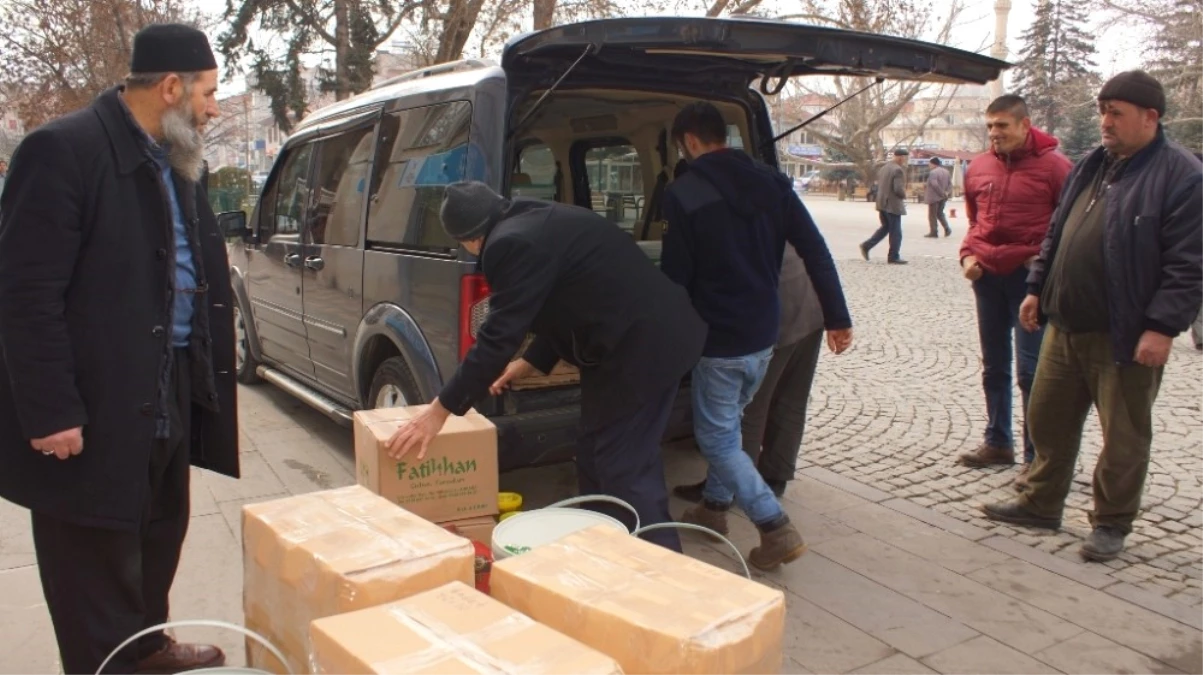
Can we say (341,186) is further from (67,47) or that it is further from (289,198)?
(67,47)

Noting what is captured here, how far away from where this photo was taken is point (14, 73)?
23703 millimetres

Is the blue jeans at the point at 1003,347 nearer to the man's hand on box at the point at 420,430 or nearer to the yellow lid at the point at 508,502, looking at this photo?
the yellow lid at the point at 508,502

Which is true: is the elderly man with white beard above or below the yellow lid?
above

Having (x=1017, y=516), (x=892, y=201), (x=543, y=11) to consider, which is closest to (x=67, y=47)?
(x=543, y=11)

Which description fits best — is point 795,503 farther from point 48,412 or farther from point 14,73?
point 14,73

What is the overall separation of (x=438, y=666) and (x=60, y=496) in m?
1.55

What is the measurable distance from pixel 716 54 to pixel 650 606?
7.80ft

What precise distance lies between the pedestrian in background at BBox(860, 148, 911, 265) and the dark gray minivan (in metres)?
11.0

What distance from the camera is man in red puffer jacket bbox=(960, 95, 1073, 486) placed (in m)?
4.78

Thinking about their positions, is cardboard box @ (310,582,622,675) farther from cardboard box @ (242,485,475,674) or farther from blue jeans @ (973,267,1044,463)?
blue jeans @ (973,267,1044,463)

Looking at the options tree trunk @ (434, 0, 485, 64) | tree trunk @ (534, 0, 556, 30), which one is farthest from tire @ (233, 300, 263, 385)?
tree trunk @ (434, 0, 485, 64)

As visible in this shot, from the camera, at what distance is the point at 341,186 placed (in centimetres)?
505

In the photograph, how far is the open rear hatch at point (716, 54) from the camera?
330 cm

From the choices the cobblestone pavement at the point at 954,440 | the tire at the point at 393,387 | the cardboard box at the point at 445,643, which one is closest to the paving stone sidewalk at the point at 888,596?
the cobblestone pavement at the point at 954,440
